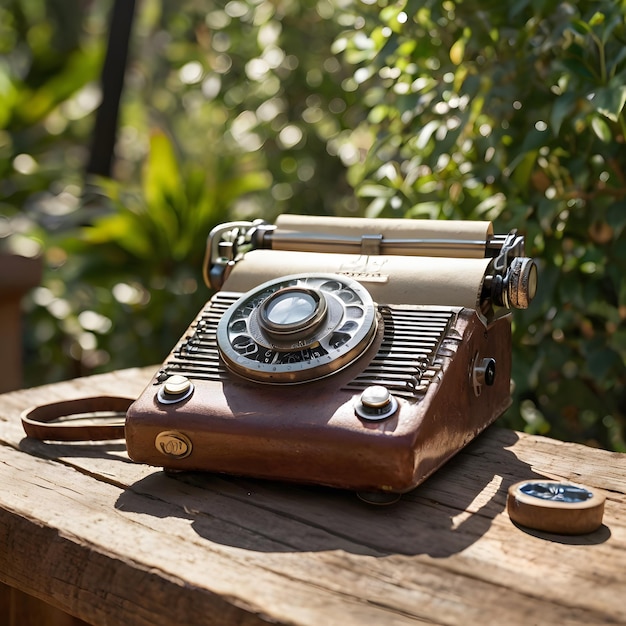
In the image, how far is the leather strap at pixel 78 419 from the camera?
4.52 ft

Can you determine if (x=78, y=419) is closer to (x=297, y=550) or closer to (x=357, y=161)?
(x=297, y=550)

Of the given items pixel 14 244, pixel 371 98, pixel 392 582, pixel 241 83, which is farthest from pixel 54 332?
pixel 392 582

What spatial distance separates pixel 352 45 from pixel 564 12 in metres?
0.53

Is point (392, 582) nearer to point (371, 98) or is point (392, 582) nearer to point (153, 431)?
point (153, 431)

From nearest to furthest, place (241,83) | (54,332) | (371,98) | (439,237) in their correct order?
(439,237), (371,98), (241,83), (54,332)

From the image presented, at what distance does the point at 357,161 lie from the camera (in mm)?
2639

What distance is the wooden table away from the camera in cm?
85

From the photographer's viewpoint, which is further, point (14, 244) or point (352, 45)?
point (14, 244)

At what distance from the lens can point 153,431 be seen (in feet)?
3.78

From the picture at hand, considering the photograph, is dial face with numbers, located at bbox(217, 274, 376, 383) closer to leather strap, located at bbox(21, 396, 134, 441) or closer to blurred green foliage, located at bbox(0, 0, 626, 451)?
leather strap, located at bbox(21, 396, 134, 441)

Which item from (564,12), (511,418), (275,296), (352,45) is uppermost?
(564,12)

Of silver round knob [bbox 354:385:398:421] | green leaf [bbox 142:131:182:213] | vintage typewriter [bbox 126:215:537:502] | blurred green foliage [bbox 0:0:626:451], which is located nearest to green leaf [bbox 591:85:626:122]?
blurred green foliage [bbox 0:0:626:451]

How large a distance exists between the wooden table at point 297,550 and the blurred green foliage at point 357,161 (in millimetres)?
599

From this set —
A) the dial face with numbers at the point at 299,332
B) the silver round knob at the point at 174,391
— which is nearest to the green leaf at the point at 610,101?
the dial face with numbers at the point at 299,332
